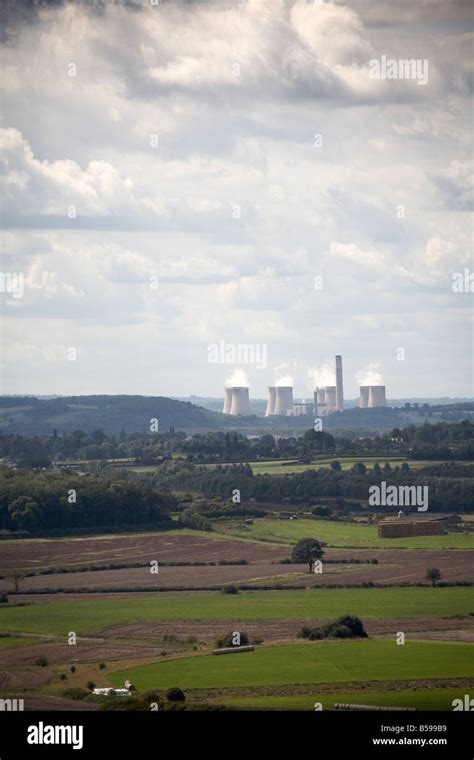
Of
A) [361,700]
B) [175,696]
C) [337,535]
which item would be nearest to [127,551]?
[337,535]

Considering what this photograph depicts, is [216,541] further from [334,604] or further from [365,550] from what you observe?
[334,604]

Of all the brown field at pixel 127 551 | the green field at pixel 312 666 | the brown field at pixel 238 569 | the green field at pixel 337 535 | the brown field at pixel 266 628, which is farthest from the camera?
the green field at pixel 337 535

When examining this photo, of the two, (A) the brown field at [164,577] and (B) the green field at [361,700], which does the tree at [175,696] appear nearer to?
(B) the green field at [361,700]

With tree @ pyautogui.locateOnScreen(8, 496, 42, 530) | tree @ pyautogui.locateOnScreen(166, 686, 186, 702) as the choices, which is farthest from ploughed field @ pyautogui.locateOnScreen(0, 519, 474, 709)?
tree @ pyautogui.locateOnScreen(8, 496, 42, 530)

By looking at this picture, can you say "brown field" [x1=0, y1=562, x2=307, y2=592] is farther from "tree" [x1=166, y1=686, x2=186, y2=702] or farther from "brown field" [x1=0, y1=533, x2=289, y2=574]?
"tree" [x1=166, y1=686, x2=186, y2=702]

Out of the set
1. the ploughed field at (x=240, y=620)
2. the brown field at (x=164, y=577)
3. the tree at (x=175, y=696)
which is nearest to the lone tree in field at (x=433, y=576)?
the ploughed field at (x=240, y=620)
